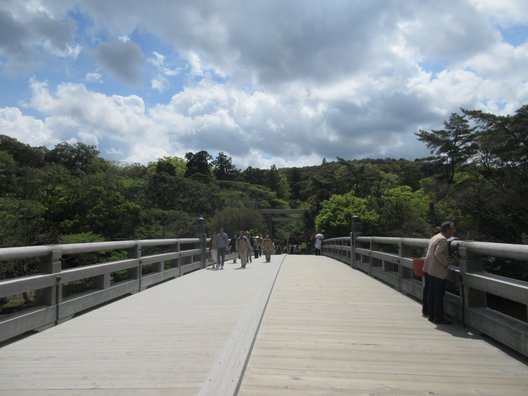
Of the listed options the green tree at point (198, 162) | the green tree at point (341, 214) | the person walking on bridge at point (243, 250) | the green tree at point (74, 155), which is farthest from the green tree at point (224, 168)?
the person walking on bridge at point (243, 250)

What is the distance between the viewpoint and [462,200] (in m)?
27.7

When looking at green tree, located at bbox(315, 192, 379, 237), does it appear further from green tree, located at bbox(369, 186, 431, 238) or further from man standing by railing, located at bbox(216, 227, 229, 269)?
man standing by railing, located at bbox(216, 227, 229, 269)

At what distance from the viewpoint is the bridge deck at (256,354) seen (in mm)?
3891

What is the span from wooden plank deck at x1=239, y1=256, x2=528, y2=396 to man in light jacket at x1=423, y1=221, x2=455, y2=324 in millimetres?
176

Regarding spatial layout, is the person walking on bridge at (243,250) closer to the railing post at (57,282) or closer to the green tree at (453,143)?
the railing post at (57,282)

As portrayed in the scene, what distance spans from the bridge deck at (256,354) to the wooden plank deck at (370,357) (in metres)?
0.01

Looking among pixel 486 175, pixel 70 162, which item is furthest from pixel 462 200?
pixel 70 162

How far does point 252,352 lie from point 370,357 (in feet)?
3.69

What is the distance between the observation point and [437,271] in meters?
6.32

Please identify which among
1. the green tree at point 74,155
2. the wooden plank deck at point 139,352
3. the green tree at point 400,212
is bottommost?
the wooden plank deck at point 139,352

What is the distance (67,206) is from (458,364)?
122ft

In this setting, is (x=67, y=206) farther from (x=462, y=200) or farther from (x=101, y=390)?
(x=101, y=390)

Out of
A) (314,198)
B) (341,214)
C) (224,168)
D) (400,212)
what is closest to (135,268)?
(400,212)

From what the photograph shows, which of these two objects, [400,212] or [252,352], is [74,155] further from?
[252,352]
